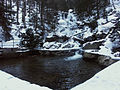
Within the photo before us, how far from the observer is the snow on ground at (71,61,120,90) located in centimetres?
392

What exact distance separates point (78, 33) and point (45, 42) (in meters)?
6.09

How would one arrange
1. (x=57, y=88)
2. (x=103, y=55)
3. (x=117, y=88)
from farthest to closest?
1. (x=103, y=55)
2. (x=57, y=88)
3. (x=117, y=88)

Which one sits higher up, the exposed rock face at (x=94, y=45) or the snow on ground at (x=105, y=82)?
the exposed rock face at (x=94, y=45)

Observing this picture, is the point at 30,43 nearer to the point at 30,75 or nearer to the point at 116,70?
the point at 30,75

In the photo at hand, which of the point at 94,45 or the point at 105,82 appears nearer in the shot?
the point at 105,82

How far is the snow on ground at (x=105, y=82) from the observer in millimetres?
3920

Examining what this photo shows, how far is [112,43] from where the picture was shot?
13688 millimetres

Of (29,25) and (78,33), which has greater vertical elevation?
(29,25)

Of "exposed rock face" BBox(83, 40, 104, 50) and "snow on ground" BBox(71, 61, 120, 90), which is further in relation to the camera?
"exposed rock face" BBox(83, 40, 104, 50)

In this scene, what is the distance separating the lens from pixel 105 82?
4.26 m

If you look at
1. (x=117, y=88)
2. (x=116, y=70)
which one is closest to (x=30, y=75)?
(x=116, y=70)

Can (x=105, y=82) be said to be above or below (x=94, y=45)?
below

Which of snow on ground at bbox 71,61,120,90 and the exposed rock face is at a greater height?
the exposed rock face

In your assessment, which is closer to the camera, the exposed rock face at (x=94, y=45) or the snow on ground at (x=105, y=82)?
the snow on ground at (x=105, y=82)
